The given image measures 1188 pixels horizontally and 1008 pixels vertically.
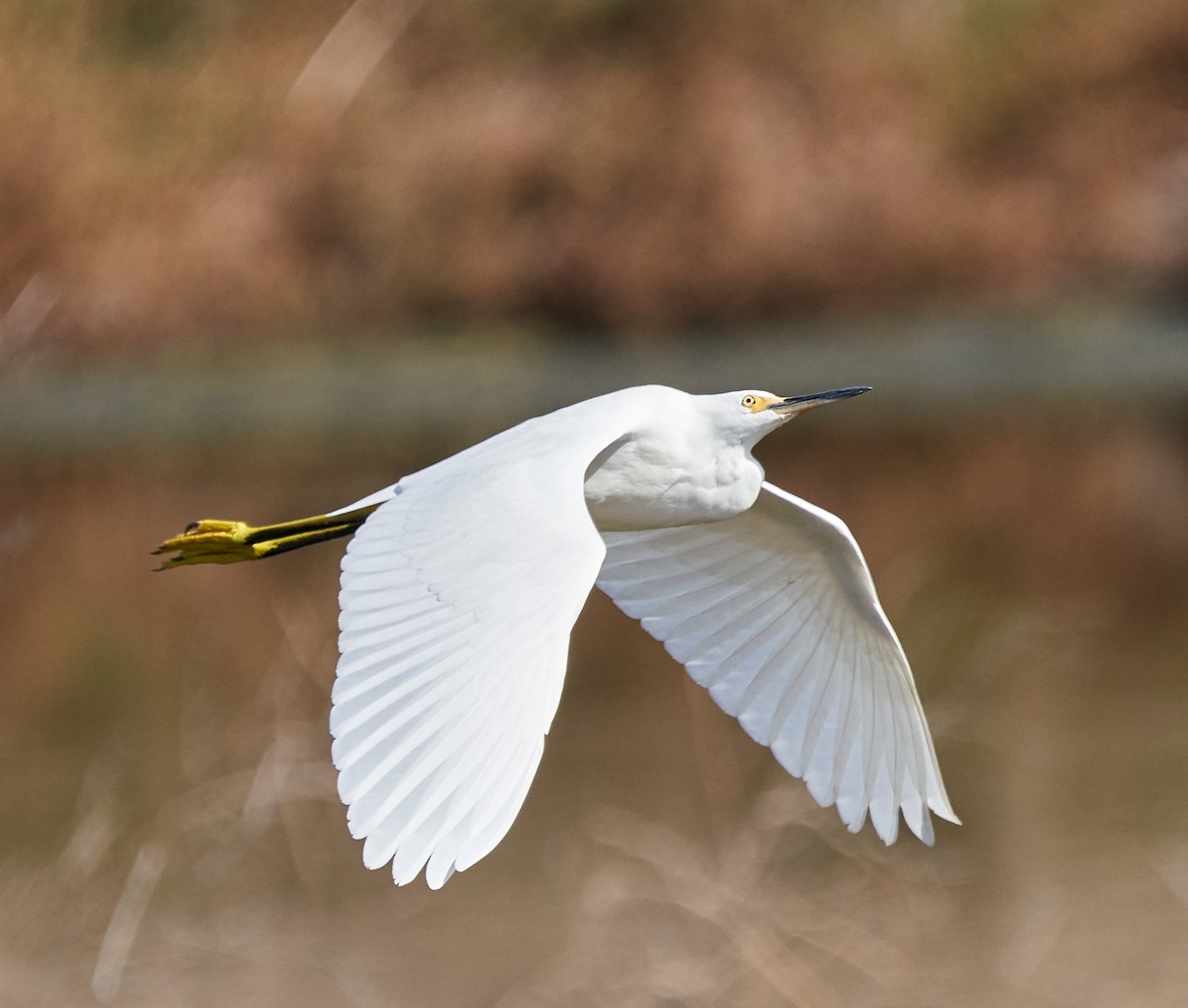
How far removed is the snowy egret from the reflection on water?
0.44 metres

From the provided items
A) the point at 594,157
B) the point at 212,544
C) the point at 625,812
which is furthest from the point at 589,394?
the point at 212,544

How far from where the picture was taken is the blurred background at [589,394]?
15.3ft

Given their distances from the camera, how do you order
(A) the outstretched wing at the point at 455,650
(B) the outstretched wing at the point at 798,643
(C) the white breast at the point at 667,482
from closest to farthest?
(A) the outstretched wing at the point at 455,650 < (C) the white breast at the point at 667,482 < (B) the outstretched wing at the point at 798,643

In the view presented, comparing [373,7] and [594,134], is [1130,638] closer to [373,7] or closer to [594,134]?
[594,134]

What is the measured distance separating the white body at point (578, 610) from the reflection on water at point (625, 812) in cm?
45

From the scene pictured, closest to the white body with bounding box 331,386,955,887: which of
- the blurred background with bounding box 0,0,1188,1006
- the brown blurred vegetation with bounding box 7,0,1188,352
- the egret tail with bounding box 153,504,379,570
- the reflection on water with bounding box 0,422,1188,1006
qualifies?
the blurred background with bounding box 0,0,1188,1006

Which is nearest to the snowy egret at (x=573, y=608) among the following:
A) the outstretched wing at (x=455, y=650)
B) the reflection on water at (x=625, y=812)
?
the outstretched wing at (x=455, y=650)

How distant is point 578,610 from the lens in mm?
2801

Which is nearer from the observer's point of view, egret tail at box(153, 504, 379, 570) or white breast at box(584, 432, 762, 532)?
white breast at box(584, 432, 762, 532)

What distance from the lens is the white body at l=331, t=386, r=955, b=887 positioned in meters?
2.51

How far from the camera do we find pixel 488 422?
10734 millimetres

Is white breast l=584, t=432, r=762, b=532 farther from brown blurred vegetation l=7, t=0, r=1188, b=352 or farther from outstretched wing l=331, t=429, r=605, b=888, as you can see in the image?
brown blurred vegetation l=7, t=0, r=1188, b=352

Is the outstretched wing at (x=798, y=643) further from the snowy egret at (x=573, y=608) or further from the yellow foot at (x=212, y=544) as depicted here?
the yellow foot at (x=212, y=544)

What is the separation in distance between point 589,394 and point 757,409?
7968 millimetres
